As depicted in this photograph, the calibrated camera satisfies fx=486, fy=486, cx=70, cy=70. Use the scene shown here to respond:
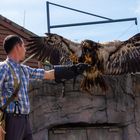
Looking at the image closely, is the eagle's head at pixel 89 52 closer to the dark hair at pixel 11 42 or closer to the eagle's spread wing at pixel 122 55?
the eagle's spread wing at pixel 122 55

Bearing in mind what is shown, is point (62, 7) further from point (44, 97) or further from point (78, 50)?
point (44, 97)

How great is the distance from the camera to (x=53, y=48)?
24.9 ft

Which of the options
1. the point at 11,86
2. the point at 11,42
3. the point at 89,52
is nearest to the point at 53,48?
the point at 89,52

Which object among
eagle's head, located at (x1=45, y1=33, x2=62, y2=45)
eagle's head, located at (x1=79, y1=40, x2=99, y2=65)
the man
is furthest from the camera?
eagle's head, located at (x1=45, y1=33, x2=62, y2=45)

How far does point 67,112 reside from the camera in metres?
6.68

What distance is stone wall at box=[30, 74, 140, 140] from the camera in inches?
258

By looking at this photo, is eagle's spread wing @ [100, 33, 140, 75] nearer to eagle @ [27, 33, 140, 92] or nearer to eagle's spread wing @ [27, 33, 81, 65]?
eagle @ [27, 33, 140, 92]

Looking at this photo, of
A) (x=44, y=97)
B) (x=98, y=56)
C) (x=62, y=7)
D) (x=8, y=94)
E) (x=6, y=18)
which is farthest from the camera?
(x=6, y=18)

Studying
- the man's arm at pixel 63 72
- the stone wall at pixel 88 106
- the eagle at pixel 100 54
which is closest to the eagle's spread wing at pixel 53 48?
the eagle at pixel 100 54

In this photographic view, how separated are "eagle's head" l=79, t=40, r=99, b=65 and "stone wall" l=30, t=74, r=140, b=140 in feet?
1.35

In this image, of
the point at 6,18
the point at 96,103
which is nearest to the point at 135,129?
the point at 96,103

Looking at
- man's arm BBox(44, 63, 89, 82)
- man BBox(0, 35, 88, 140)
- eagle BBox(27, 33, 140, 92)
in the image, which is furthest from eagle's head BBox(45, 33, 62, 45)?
man BBox(0, 35, 88, 140)

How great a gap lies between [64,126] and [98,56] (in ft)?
3.94

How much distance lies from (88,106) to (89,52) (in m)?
0.85
